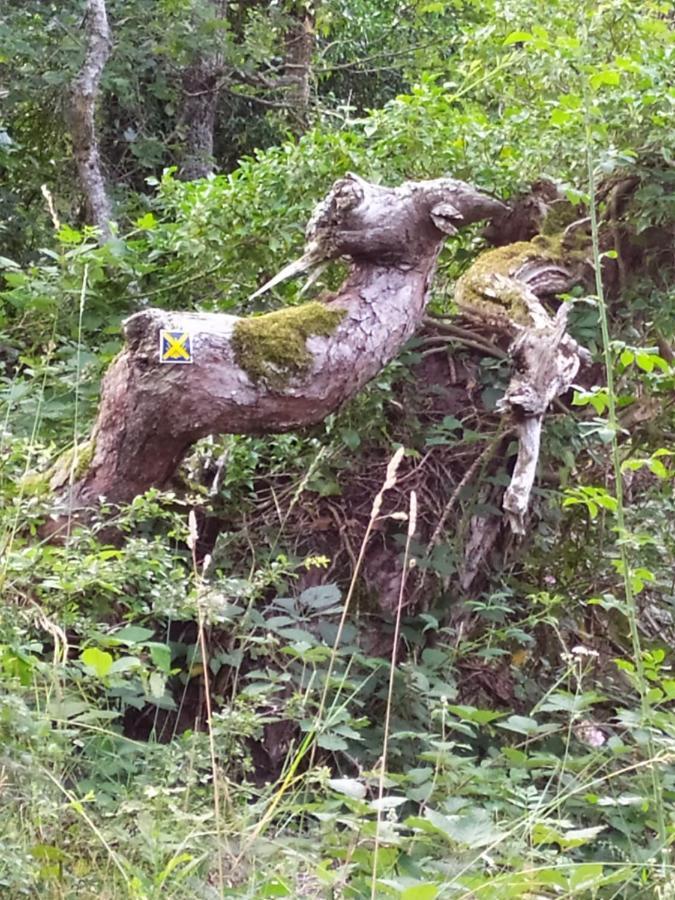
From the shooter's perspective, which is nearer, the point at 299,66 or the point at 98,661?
the point at 98,661

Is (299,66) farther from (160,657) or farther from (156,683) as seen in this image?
(156,683)

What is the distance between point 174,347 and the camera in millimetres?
2262

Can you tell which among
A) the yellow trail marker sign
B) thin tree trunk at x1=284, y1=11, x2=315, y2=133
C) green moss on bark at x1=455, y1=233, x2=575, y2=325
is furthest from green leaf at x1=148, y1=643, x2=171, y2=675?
thin tree trunk at x1=284, y1=11, x2=315, y2=133

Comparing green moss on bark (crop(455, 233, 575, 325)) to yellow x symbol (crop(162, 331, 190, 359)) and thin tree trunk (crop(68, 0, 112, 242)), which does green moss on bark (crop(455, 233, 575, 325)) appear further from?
thin tree trunk (crop(68, 0, 112, 242))

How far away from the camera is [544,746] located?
2652 mm

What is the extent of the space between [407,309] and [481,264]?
16.5 inches

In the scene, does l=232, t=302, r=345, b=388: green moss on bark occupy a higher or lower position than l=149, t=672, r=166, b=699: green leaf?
higher

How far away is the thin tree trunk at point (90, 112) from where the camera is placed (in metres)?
4.25

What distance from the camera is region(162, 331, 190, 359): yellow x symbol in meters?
2.26

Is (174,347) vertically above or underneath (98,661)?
above

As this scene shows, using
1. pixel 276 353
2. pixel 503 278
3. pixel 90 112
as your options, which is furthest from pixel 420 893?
pixel 90 112

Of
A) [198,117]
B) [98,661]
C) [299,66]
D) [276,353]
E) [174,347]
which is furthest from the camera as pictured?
[299,66]

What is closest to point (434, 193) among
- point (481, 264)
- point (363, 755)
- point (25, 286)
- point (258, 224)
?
point (481, 264)

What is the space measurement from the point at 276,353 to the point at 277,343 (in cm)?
3
